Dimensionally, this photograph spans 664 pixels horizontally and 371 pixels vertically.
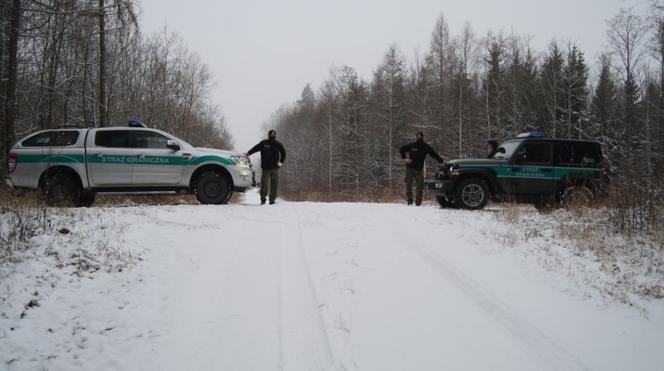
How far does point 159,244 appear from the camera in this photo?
17.1 feet

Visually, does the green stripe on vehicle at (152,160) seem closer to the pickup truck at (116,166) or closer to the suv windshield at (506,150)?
the pickup truck at (116,166)

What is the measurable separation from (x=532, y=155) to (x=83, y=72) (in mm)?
18414

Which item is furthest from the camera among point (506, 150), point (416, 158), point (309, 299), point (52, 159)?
point (416, 158)

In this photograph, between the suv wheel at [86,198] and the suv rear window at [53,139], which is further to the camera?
the suv wheel at [86,198]

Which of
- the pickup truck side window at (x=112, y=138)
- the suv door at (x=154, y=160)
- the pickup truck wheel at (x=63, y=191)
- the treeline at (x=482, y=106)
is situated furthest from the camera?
the treeline at (x=482, y=106)

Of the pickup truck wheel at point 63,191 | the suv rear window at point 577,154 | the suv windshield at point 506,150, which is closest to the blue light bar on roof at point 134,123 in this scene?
the pickup truck wheel at point 63,191

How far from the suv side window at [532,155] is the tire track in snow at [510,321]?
18.8 ft

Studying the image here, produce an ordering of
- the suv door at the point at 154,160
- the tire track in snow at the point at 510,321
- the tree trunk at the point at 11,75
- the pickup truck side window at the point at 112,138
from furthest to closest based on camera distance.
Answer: the tree trunk at the point at 11,75, the suv door at the point at 154,160, the pickup truck side window at the point at 112,138, the tire track in snow at the point at 510,321

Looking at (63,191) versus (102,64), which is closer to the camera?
(63,191)

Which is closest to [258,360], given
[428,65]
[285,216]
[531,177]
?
[285,216]

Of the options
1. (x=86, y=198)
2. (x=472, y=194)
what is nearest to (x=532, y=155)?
(x=472, y=194)

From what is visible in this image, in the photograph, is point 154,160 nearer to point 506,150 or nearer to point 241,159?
point 241,159

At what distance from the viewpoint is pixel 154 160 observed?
8820mm

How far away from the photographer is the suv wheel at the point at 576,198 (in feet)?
26.2
